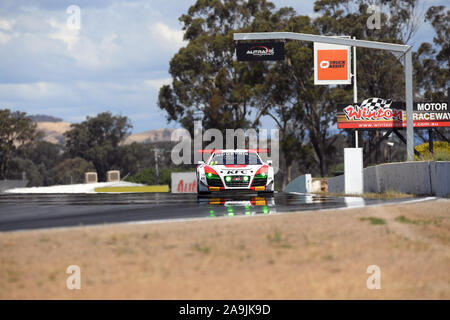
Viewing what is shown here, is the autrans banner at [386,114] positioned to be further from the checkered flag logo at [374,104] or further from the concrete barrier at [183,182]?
the concrete barrier at [183,182]

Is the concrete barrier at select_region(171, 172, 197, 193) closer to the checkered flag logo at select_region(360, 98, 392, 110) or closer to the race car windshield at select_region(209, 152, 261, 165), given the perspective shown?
the checkered flag logo at select_region(360, 98, 392, 110)

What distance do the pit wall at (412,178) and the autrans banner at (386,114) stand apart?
22.1 metres

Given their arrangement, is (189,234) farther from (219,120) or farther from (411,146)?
(219,120)

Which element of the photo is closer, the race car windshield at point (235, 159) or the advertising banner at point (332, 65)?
the race car windshield at point (235, 159)

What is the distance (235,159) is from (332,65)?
79.8ft

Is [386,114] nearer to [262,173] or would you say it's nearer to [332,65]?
[332,65]

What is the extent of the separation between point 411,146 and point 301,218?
11.9m

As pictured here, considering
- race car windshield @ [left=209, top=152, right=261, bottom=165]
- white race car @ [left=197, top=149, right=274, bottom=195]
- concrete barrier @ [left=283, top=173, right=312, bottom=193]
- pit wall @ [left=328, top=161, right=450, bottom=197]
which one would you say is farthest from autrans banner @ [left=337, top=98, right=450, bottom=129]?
white race car @ [left=197, top=149, right=274, bottom=195]

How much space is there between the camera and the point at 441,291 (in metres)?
5.59

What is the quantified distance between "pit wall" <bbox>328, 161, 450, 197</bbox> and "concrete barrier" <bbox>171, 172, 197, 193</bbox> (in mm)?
36611

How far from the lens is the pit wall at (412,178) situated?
15359 millimetres

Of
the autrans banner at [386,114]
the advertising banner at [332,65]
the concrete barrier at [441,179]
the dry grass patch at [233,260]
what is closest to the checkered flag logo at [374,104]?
the autrans banner at [386,114]

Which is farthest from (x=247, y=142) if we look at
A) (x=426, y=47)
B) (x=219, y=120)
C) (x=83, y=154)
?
(x=83, y=154)

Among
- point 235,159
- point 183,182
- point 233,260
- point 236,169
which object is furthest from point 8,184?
point 233,260
